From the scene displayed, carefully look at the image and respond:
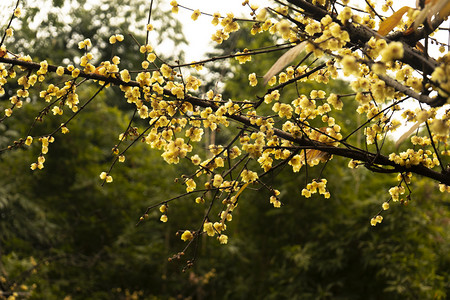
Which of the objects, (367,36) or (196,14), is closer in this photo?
(367,36)

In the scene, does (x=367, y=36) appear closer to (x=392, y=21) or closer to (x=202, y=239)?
(x=392, y=21)

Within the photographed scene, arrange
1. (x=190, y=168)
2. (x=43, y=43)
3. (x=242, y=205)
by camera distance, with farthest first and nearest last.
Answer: (x=43, y=43)
(x=190, y=168)
(x=242, y=205)

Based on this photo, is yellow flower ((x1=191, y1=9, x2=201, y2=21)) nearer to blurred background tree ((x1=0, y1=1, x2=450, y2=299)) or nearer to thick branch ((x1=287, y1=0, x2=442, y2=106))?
thick branch ((x1=287, y1=0, x2=442, y2=106))

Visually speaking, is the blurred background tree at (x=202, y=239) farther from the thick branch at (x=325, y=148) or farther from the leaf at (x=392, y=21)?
the leaf at (x=392, y=21)

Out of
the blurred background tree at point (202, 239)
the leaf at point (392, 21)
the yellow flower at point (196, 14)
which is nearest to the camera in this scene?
the leaf at point (392, 21)

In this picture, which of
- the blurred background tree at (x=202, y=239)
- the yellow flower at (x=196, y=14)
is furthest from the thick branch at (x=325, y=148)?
the blurred background tree at (x=202, y=239)

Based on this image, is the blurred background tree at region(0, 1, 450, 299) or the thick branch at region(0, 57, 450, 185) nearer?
the thick branch at region(0, 57, 450, 185)

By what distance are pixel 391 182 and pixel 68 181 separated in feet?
13.1

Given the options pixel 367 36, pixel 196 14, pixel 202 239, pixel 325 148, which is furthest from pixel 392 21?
pixel 202 239

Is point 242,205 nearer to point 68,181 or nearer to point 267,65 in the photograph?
point 267,65

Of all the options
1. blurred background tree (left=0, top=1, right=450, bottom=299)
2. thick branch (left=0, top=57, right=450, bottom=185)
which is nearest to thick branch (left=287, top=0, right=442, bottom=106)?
thick branch (left=0, top=57, right=450, bottom=185)

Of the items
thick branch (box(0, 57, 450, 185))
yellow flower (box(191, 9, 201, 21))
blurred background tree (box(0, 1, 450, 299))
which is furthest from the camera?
blurred background tree (box(0, 1, 450, 299))

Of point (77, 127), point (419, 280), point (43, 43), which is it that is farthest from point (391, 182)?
point (43, 43)

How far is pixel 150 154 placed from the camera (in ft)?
20.5
